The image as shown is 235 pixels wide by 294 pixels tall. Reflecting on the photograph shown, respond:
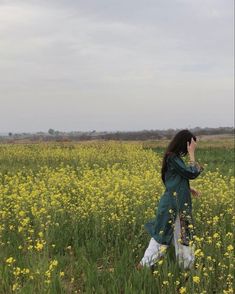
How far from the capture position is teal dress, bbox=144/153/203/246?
5.34 metres

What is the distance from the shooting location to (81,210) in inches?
286

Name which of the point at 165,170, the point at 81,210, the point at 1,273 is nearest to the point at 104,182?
the point at 81,210

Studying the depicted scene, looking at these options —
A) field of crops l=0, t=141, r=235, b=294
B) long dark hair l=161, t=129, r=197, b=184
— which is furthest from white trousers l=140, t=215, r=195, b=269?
long dark hair l=161, t=129, r=197, b=184

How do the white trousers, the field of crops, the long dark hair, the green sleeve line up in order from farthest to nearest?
the long dark hair → the green sleeve → the white trousers → the field of crops

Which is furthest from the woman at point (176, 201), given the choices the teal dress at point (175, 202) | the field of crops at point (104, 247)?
the field of crops at point (104, 247)

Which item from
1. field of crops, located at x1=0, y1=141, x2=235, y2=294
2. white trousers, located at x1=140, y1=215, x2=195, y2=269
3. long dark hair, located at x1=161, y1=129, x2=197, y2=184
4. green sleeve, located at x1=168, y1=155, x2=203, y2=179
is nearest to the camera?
field of crops, located at x1=0, y1=141, x2=235, y2=294

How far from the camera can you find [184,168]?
210 inches

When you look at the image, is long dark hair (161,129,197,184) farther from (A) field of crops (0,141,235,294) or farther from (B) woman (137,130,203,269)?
(A) field of crops (0,141,235,294)

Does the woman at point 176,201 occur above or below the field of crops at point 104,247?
above

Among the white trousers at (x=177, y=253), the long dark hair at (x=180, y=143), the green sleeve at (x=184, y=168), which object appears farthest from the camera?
the long dark hair at (x=180, y=143)

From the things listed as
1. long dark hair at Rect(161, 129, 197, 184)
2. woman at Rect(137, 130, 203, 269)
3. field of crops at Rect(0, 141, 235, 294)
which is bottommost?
field of crops at Rect(0, 141, 235, 294)

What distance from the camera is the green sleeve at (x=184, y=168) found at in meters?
5.32

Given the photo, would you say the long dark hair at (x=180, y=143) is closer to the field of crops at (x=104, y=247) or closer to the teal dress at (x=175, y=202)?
the teal dress at (x=175, y=202)

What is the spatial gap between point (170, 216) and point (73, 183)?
491 centimetres
